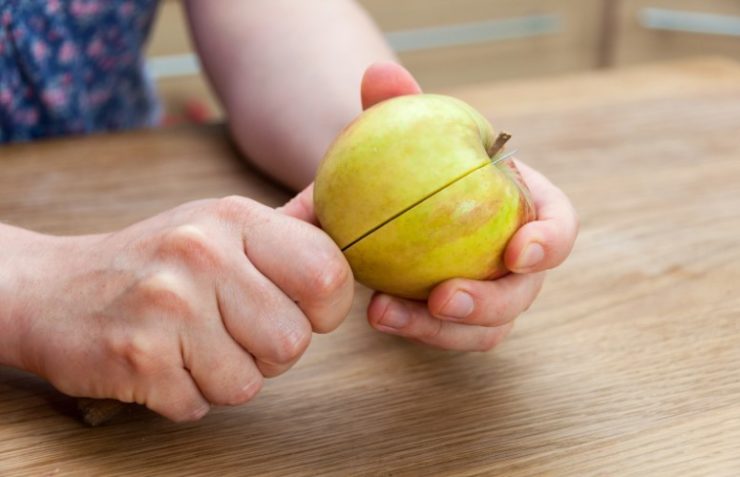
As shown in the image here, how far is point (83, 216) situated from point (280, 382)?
31cm

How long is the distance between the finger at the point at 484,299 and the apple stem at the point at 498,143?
0.25ft

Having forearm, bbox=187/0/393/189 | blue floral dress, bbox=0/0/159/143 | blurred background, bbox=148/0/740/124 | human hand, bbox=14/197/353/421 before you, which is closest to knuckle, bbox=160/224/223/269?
human hand, bbox=14/197/353/421

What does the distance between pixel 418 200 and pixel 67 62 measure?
0.65 metres

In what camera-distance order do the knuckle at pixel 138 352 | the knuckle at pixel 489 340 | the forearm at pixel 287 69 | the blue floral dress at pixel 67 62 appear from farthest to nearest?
1. the blue floral dress at pixel 67 62
2. the forearm at pixel 287 69
3. the knuckle at pixel 489 340
4. the knuckle at pixel 138 352

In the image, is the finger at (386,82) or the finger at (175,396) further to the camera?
the finger at (386,82)

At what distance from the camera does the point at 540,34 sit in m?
2.65

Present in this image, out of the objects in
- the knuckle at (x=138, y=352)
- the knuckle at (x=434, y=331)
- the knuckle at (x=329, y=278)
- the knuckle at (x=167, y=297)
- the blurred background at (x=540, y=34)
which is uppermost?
the knuckle at (x=167, y=297)

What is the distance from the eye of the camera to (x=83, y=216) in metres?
0.79

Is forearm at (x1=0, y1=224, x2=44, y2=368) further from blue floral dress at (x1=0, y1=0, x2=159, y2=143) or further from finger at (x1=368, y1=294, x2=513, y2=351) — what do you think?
blue floral dress at (x1=0, y1=0, x2=159, y2=143)

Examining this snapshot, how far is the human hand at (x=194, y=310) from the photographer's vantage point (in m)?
0.49

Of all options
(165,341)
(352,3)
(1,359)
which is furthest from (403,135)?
(352,3)

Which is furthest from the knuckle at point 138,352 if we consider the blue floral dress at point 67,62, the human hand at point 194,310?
the blue floral dress at point 67,62

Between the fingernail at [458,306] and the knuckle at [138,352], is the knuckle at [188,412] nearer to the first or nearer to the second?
the knuckle at [138,352]

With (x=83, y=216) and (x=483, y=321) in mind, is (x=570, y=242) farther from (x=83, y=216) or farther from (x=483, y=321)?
(x=83, y=216)
